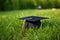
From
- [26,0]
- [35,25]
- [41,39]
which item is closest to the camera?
[41,39]

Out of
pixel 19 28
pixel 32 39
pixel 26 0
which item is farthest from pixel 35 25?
pixel 26 0

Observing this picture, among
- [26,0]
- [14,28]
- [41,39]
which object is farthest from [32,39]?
[26,0]

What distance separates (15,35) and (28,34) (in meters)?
0.17

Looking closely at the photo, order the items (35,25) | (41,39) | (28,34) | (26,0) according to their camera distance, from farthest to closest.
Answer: (26,0) < (35,25) < (28,34) < (41,39)

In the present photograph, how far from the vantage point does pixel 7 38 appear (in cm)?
220

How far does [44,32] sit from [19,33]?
315 mm

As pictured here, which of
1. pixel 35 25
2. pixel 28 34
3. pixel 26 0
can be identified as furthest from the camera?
pixel 26 0

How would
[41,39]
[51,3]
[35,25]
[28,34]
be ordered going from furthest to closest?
[51,3]
[35,25]
[28,34]
[41,39]

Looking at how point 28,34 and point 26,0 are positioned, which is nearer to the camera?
point 28,34

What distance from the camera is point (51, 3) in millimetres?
5141

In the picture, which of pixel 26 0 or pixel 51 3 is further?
pixel 26 0

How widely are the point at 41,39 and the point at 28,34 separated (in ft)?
0.68

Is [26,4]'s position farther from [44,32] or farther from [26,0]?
[44,32]

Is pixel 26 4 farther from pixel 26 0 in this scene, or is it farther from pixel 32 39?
pixel 32 39
